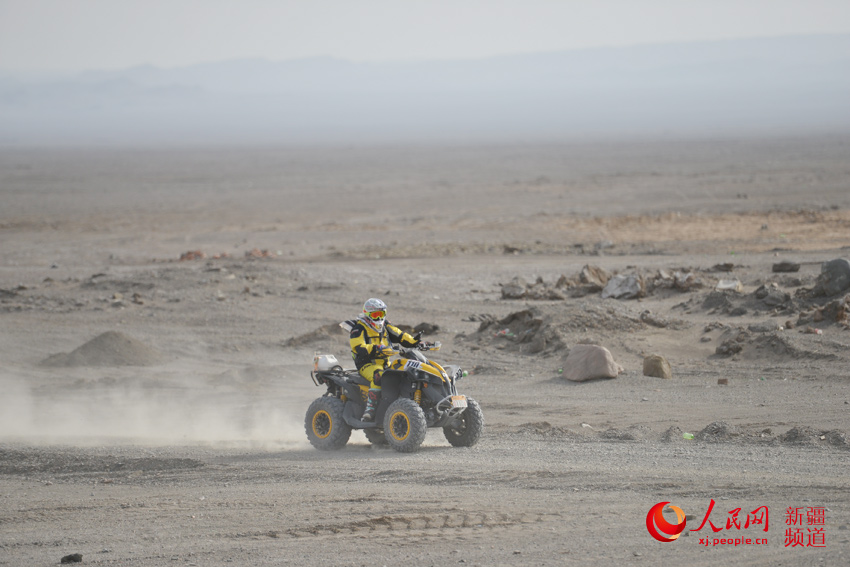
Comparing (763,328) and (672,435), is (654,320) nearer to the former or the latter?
(763,328)

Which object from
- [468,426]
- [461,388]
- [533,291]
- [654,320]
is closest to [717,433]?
[468,426]

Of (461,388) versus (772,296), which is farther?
(772,296)

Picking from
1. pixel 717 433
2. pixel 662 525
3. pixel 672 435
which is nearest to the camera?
pixel 662 525

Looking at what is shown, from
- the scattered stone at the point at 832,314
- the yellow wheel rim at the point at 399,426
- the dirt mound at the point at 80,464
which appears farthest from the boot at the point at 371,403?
the scattered stone at the point at 832,314

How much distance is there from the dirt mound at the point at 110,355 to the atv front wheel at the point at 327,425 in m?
9.51

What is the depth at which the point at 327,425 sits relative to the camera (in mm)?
12188

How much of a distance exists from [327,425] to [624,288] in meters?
14.2

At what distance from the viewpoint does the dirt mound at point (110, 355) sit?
66.0 ft

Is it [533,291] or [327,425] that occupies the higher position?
[533,291]

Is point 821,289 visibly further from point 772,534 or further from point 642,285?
point 772,534

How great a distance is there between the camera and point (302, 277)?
28.5m

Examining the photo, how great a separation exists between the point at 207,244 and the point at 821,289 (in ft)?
95.9

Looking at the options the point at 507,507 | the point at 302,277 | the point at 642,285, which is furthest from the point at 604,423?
the point at 302,277

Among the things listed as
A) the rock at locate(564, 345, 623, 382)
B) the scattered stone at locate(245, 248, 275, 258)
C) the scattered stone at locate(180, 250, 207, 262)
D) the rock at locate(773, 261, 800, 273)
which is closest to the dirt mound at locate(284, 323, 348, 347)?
the rock at locate(564, 345, 623, 382)
